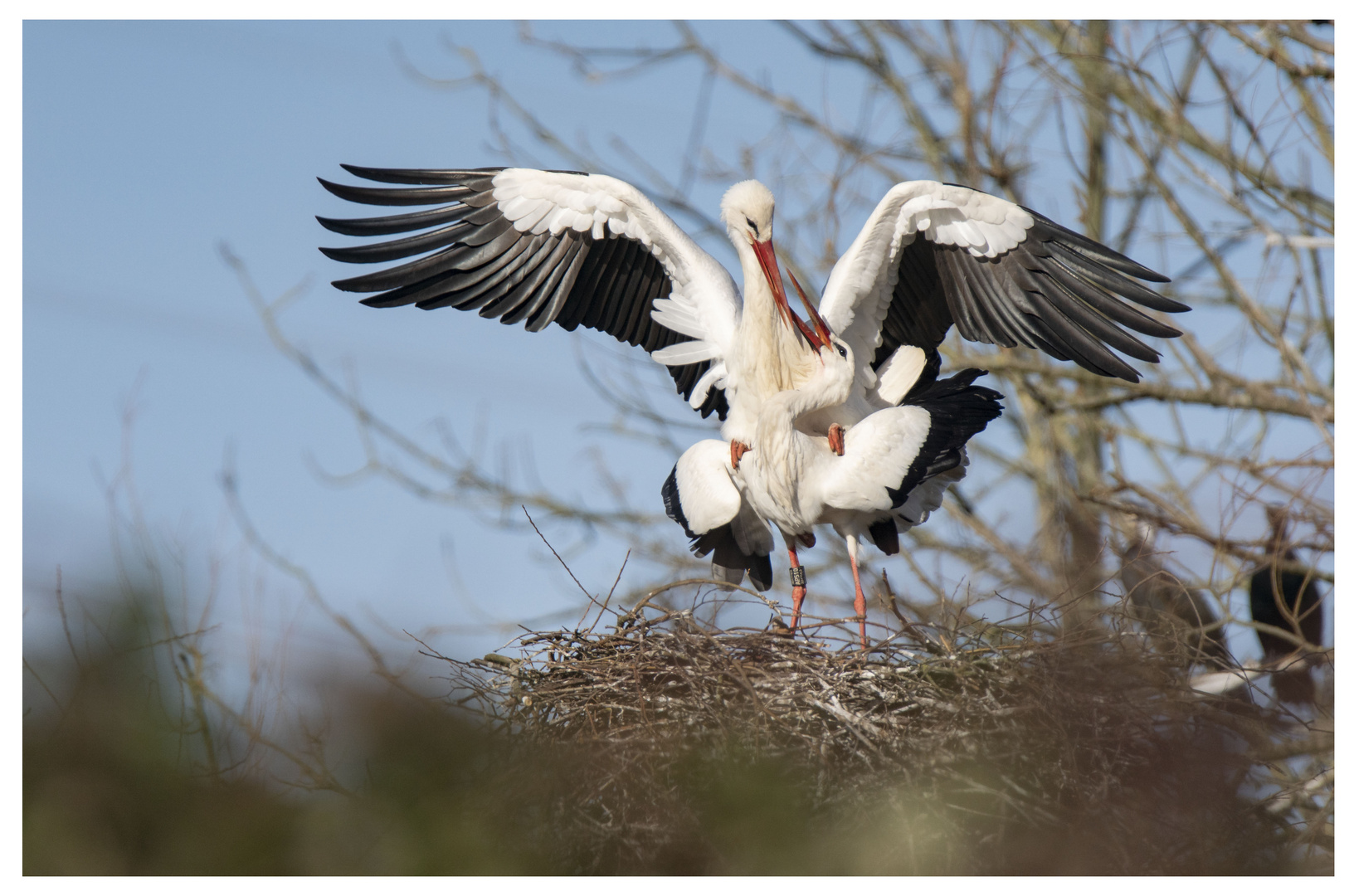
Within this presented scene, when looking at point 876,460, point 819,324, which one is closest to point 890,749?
point 876,460

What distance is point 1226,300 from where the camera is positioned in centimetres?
854

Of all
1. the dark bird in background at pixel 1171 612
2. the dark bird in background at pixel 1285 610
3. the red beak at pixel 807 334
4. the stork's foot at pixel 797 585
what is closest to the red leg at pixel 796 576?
the stork's foot at pixel 797 585

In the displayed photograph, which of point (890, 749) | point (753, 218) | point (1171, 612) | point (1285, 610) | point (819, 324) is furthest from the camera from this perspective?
point (753, 218)

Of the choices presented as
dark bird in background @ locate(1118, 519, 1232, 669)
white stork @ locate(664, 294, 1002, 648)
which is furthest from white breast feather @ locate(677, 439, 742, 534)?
dark bird in background @ locate(1118, 519, 1232, 669)

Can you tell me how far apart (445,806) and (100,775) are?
61 cm

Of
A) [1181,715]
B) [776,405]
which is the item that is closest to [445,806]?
[1181,715]

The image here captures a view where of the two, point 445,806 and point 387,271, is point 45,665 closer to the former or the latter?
point 445,806

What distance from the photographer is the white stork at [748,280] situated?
486cm

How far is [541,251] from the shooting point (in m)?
5.15

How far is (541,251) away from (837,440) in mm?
1466

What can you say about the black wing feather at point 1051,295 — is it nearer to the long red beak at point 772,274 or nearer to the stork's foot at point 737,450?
the long red beak at point 772,274

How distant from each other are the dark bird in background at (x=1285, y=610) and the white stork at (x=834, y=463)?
1182mm

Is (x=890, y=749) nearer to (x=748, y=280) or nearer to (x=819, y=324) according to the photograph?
(x=819, y=324)

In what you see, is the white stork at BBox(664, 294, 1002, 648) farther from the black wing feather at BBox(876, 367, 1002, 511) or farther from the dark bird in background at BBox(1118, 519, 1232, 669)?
the dark bird in background at BBox(1118, 519, 1232, 669)
